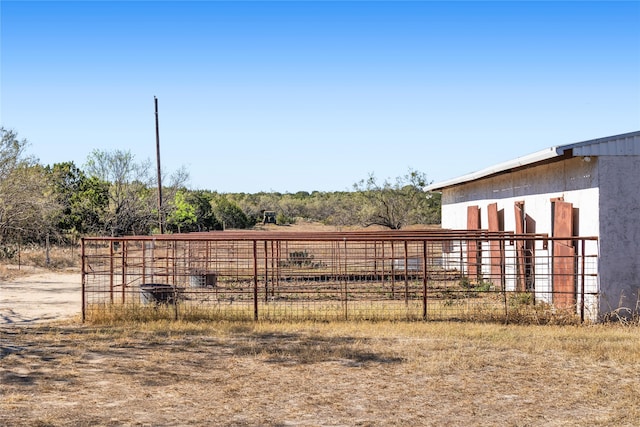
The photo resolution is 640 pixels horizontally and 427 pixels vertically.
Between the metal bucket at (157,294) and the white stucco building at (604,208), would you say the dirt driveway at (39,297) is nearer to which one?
the metal bucket at (157,294)

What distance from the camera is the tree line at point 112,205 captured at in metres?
23.8

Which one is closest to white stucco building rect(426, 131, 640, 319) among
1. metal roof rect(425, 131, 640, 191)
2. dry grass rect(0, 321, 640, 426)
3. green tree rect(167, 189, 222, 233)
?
metal roof rect(425, 131, 640, 191)

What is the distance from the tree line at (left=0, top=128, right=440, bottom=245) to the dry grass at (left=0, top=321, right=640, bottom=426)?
12.3 m

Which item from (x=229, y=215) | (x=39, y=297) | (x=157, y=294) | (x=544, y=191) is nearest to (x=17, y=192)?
(x=39, y=297)

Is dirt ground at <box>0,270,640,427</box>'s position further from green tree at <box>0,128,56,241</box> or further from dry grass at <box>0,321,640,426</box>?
green tree at <box>0,128,56,241</box>

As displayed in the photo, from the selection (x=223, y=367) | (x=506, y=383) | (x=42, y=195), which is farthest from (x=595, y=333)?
(x=42, y=195)

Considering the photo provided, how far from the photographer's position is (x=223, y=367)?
9.52 meters

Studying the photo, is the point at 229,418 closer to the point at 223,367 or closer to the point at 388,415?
the point at 388,415

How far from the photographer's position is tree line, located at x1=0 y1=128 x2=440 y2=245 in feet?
78.1

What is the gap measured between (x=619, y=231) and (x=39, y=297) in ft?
44.6

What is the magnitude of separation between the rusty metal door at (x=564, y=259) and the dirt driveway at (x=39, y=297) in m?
9.54

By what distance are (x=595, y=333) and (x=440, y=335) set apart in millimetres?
2497

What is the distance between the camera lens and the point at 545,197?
15.6m

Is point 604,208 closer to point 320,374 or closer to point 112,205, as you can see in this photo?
point 320,374
